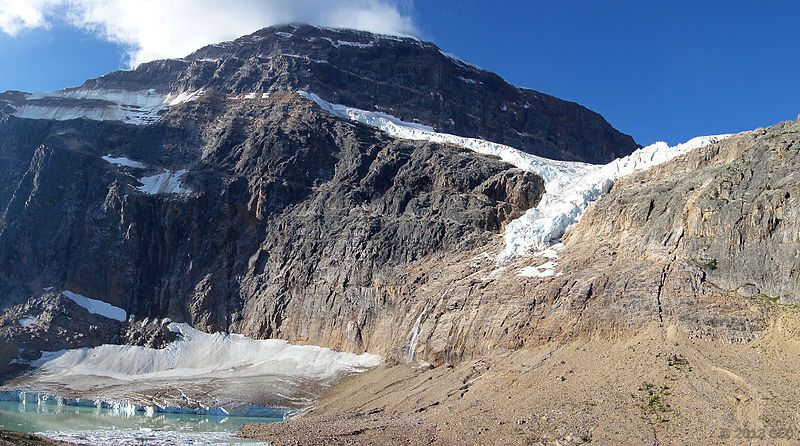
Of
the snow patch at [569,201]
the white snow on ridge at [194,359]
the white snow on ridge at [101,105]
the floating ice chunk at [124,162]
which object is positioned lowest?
the white snow on ridge at [194,359]

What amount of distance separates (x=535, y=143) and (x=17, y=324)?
9362 cm

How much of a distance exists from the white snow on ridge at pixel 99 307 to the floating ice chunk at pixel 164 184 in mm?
17824

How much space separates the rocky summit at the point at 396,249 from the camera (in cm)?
4462

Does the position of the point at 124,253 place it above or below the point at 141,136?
below

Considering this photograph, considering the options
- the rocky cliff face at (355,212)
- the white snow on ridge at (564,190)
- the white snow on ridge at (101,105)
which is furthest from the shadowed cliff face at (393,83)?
the white snow on ridge at (564,190)

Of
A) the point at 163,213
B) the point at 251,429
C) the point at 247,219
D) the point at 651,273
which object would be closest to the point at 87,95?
the point at 163,213

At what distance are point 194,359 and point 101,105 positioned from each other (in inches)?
2769

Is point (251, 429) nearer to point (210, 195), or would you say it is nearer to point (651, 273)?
point (651, 273)

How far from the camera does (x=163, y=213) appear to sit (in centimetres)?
10075

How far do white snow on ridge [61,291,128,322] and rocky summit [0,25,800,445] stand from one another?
38 cm

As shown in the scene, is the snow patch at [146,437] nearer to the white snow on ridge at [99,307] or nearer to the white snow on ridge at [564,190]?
the white snow on ridge at [564,190]

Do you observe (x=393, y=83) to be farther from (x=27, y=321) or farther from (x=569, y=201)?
(x=27, y=321)

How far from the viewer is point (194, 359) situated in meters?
84.4

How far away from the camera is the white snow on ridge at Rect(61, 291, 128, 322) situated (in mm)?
93875
